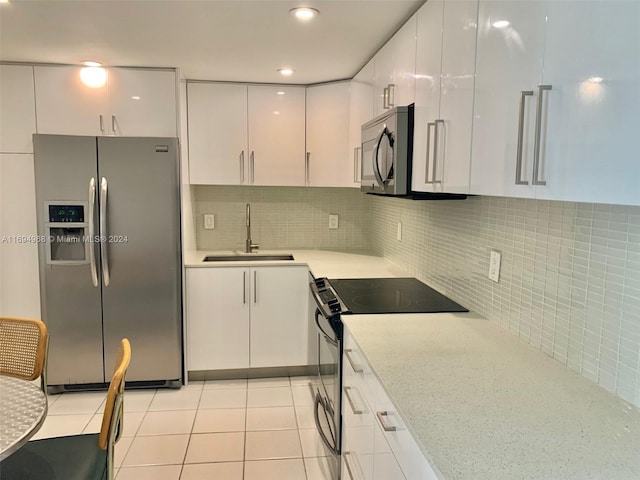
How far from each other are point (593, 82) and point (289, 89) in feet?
8.87

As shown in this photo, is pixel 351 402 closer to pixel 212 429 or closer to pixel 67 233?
pixel 212 429

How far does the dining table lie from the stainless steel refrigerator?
130cm

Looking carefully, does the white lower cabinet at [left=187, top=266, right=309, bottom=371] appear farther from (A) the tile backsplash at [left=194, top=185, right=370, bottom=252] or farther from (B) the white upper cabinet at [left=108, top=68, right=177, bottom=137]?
(B) the white upper cabinet at [left=108, top=68, right=177, bottom=137]

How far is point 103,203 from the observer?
2.85 metres

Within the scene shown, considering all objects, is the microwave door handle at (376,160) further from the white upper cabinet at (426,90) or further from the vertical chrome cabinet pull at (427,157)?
the vertical chrome cabinet pull at (427,157)

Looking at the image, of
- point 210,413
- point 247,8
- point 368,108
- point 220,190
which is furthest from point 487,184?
point 220,190

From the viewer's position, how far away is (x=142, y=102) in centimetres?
300

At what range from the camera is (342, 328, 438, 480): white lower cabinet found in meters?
1.11

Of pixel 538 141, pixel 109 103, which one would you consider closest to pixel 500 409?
pixel 538 141

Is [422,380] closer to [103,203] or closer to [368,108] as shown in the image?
[368,108]

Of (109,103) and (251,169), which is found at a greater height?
(109,103)

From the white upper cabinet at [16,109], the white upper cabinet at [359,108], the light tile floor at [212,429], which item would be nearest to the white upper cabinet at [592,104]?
the white upper cabinet at [359,108]

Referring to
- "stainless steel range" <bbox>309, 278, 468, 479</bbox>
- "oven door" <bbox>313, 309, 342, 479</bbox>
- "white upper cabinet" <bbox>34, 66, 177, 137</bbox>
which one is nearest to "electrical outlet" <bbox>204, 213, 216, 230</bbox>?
"white upper cabinet" <bbox>34, 66, 177, 137</bbox>

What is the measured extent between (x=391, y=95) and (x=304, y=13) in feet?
1.91
